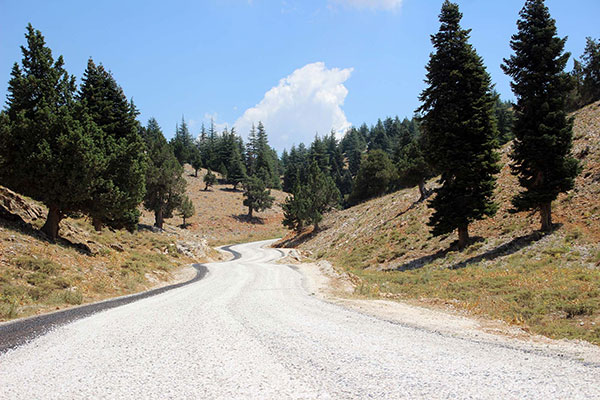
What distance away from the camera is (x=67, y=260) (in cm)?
1597

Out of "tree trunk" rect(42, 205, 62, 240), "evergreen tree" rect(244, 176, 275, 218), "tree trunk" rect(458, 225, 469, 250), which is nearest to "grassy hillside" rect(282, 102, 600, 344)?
"tree trunk" rect(458, 225, 469, 250)

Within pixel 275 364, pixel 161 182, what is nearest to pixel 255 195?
pixel 161 182

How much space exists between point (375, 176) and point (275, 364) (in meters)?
69.4

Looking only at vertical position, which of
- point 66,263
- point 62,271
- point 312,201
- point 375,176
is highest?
point 375,176

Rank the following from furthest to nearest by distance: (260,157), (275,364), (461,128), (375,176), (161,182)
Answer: (260,157) < (375,176) < (161,182) < (461,128) < (275,364)

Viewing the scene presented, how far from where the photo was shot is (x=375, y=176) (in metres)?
71.5

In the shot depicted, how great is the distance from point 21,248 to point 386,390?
57.1 ft

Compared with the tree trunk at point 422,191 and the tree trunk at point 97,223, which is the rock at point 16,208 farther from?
the tree trunk at point 422,191

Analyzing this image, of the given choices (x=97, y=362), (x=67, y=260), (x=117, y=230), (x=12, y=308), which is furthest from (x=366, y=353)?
(x=117, y=230)

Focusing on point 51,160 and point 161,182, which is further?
point 161,182

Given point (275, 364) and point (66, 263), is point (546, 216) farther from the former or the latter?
point (66, 263)

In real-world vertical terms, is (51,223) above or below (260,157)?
below

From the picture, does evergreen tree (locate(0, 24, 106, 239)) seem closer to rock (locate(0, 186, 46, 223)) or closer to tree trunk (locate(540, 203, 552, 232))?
rock (locate(0, 186, 46, 223))

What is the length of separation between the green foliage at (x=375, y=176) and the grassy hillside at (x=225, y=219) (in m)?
21.6
